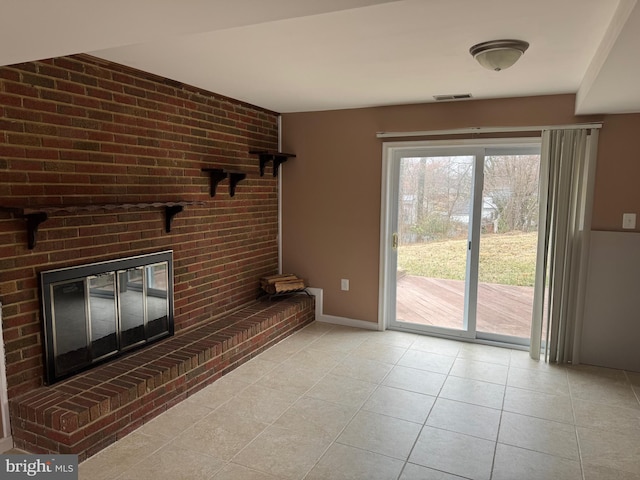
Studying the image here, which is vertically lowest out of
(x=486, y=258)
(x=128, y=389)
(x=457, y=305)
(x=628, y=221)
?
(x=128, y=389)

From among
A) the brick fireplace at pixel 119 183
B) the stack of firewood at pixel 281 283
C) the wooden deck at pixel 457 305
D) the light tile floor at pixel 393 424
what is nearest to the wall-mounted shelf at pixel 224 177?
the brick fireplace at pixel 119 183

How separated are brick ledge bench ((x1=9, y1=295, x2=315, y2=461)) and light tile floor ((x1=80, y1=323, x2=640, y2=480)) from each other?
0.09 metres

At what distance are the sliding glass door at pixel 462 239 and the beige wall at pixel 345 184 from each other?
0.64 ft

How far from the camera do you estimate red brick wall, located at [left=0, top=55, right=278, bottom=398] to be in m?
2.23

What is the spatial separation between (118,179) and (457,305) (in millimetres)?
3058

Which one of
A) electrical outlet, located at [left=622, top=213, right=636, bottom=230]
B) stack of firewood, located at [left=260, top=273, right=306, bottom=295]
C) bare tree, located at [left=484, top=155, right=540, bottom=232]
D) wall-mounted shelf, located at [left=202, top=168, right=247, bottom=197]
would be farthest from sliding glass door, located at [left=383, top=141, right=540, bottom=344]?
wall-mounted shelf, located at [left=202, top=168, right=247, bottom=197]

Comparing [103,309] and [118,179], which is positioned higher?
[118,179]

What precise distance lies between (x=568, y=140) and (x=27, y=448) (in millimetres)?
4078

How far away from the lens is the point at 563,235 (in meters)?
3.41

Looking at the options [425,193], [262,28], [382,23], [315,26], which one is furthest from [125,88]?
[425,193]

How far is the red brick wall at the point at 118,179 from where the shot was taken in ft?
7.32

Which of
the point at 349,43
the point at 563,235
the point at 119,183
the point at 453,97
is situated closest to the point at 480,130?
the point at 453,97

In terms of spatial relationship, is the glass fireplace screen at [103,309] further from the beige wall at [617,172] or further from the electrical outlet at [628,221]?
the electrical outlet at [628,221]

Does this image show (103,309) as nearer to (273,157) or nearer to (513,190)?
(273,157)
